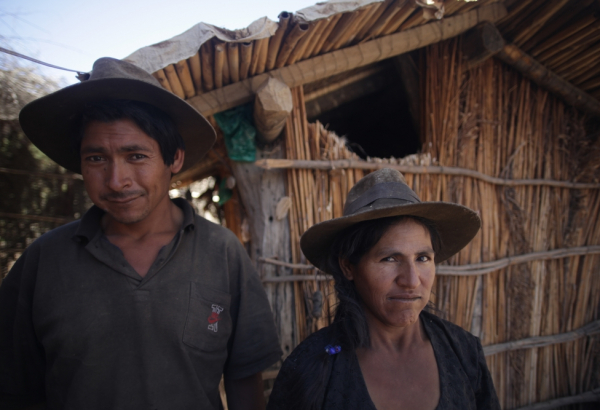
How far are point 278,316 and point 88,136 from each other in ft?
5.49

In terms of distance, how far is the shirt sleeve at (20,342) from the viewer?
147cm

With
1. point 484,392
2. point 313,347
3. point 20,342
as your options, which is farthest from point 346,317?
point 20,342

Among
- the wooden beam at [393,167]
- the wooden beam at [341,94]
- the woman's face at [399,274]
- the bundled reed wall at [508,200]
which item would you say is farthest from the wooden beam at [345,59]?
the woman's face at [399,274]

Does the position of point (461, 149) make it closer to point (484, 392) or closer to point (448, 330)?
point (448, 330)

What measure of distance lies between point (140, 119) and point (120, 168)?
0.75 ft

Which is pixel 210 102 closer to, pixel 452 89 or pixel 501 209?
pixel 452 89

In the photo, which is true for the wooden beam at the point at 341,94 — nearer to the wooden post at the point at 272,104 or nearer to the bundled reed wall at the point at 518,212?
the bundled reed wall at the point at 518,212

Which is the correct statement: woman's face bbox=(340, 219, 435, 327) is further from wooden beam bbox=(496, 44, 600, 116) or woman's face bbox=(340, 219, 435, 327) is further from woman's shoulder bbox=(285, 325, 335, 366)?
wooden beam bbox=(496, 44, 600, 116)

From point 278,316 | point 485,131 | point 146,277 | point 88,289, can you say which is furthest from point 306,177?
point 485,131

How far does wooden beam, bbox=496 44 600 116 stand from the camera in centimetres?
299

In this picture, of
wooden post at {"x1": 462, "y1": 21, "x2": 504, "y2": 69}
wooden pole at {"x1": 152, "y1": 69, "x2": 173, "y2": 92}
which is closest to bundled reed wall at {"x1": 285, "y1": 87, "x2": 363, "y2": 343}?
wooden pole at {"x1": 152, "y1": 69, "x2": 173, "y2": 92}

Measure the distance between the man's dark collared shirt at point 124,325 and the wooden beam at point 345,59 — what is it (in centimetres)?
98

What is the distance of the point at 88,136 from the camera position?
1433 millimetres

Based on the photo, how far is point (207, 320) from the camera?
1.52 metres
